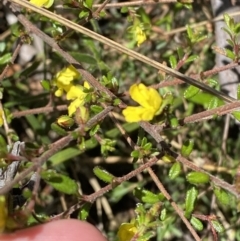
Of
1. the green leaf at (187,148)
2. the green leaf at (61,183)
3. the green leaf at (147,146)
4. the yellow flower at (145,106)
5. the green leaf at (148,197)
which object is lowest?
the green leaf at (148,197)

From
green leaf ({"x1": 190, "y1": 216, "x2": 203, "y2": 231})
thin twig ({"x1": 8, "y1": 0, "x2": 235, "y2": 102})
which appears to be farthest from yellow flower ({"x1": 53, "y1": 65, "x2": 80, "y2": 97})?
green leaf ({"x1": 190, "y1": 216, "x2": 203, "y2": 231})

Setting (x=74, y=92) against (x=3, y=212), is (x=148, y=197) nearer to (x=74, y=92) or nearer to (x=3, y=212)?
(x=74, y=92)

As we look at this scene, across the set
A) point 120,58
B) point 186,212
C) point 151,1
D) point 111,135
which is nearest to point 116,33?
point 120,58

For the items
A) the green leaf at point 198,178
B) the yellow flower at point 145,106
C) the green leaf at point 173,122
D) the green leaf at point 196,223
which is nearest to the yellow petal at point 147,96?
the yellow flower at point 145,106

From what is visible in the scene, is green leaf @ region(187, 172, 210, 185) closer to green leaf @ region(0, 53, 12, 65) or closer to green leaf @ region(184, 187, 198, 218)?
green leaf @ region(184, 187, 198, 218)

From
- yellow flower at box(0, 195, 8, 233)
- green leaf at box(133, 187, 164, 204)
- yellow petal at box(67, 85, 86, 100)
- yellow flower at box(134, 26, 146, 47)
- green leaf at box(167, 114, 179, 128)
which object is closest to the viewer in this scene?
yellow flower at box(0, 195, 8, 233)

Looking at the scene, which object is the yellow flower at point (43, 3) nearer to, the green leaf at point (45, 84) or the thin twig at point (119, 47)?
the thin twig at point (119, 47)

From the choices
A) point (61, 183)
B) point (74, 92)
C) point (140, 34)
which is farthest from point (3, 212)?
point (140, 34)

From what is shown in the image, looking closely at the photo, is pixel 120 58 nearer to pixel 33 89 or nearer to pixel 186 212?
pixel 33 89
